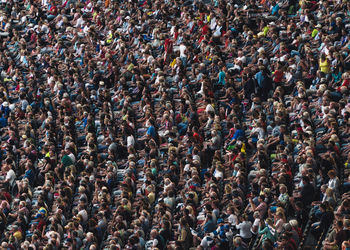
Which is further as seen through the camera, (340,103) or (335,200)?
(340,103)

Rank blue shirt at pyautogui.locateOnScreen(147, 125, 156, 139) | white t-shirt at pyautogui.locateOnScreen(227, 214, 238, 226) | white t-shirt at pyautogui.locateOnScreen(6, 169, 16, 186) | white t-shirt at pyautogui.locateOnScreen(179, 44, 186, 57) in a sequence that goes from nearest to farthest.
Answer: white t-shirt at pyautogui.locateOnScreen(227, 214, 238, 226), blue shirt at pyautogui.locateOnScreen(147, 125, 156, 139), white t-shirt at pyautogui.locateOnScreen(6, 169, 16, 186), white t-shirt at pyautogui.locateOnScreen(179, 44, 186, 57)

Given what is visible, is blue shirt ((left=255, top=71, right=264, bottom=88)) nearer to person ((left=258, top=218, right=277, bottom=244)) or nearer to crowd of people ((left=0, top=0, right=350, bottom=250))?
crowd of people ((left=0, top=0, right=350, bottom=250))

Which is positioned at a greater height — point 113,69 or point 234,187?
point 113,69

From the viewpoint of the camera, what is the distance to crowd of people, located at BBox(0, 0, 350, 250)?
25609 millimetres

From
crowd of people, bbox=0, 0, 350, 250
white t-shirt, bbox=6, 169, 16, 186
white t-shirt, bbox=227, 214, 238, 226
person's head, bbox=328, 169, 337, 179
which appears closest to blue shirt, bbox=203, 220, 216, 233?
crowd of people, bbox=0, 0, 350, 250

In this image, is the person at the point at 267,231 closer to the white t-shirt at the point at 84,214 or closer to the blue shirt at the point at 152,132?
the white t-shirt at the point at 84,214

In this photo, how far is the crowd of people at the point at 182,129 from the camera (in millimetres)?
25609

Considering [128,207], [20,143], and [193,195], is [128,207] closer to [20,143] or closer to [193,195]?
[193,195]

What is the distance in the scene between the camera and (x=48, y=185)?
31016 millimetres

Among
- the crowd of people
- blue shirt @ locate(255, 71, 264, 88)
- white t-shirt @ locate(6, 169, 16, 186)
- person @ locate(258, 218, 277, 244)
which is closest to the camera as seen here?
person @ locate(258, 218, 277, 244)

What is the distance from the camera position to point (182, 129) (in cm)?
3203

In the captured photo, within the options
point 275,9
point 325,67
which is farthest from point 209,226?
point 275,9

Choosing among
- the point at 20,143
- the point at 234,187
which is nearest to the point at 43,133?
the point at 20,143

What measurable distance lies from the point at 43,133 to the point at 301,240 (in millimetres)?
14880
